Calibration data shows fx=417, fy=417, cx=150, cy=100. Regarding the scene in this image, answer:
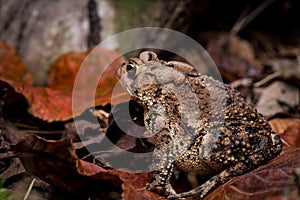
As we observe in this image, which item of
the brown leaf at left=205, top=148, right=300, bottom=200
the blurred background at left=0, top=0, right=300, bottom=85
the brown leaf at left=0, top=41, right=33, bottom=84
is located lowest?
the brown leaf at left=0, top=41, right=33, bottom=84

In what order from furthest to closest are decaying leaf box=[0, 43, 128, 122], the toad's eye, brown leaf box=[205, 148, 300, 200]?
decaying leaf box=[0, 43, 128, 122], the toad's eye, brown leaf box=[205, 148, 300, 200]

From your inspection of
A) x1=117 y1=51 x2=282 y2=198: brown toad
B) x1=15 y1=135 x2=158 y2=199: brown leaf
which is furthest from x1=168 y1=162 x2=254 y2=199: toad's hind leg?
x1=15 y1=135 x2=158 y2=199: brown leaf

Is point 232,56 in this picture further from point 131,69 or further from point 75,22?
point 131,69

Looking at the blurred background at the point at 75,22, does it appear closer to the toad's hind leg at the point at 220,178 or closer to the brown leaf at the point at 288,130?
the brown leaf at the point at 288,130

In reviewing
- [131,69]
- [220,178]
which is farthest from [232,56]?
[220,178]

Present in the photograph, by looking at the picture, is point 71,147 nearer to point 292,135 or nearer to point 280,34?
point 292,135

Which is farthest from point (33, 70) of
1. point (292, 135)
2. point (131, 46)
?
point (292, 135)

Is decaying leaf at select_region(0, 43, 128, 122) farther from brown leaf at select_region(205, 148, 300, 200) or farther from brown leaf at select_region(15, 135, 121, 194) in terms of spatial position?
brown leaf at select_region(205, 148, 300, 200)
